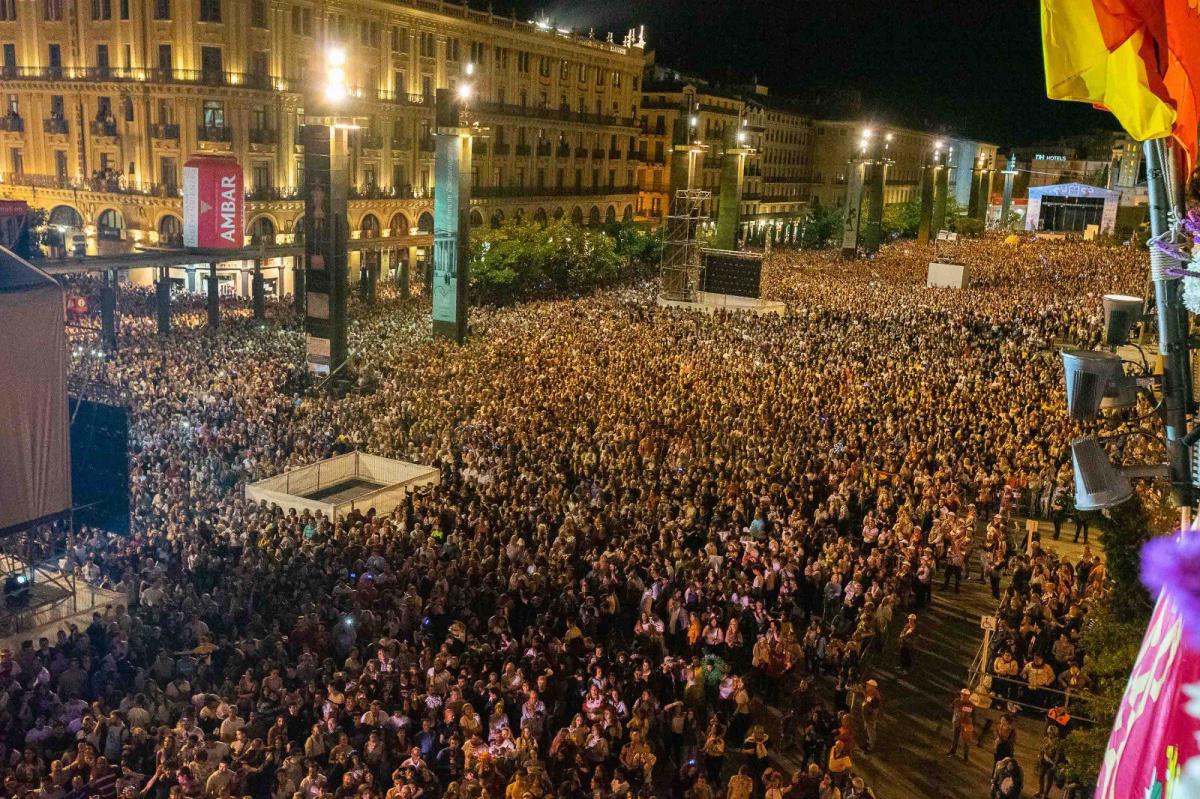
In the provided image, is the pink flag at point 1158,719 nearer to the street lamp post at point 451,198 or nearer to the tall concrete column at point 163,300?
the street lamp post at point 451,198

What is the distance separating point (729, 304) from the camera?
39.0 m

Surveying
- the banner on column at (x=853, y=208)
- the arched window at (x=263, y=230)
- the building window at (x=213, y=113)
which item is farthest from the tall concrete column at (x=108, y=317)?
the banner on column at (x=853, y=208)

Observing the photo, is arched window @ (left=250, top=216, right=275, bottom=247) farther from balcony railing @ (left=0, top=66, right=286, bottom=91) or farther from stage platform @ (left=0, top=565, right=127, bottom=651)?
stage platform @ (left=0, top=565, right=127, bottom=651)

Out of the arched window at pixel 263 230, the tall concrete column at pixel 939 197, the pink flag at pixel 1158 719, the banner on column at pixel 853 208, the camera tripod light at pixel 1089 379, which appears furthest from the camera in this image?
the tall concrete column at pixel 939 197

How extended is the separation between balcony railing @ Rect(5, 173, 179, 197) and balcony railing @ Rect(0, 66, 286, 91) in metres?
4.18

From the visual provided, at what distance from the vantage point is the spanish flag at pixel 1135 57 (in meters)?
3.83

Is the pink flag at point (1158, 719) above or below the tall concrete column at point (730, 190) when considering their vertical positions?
below

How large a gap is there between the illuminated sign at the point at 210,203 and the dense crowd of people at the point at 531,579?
375 inches

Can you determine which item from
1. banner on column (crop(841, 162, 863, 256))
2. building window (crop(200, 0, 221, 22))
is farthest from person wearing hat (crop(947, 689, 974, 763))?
banner on column (crop(841, 162, 863, 256))

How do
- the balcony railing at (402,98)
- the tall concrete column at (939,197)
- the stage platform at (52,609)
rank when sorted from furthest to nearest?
the tall concrete column at (939,197) → the balcony railing at (402,98) → the stage platform at (52,609)

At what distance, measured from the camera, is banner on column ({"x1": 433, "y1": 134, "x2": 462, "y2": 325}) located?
1220 inches

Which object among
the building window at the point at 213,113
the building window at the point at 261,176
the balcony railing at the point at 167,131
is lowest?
the building window at the point at 261,176

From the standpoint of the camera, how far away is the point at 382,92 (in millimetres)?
50688

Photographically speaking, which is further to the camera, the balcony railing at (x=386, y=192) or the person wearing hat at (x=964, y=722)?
the balcony railing at (x=386, y=192)
